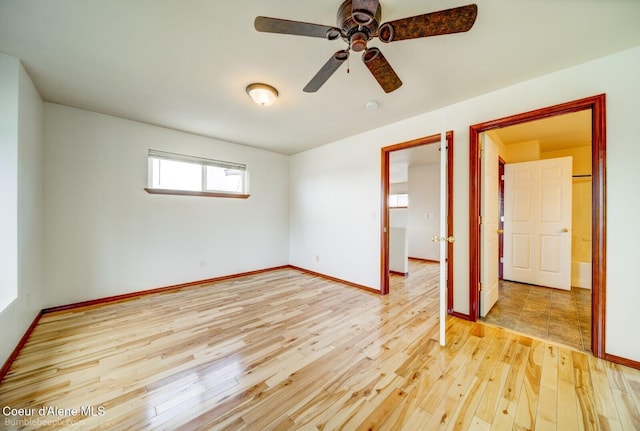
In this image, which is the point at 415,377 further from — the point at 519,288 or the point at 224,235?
the point at 224,235

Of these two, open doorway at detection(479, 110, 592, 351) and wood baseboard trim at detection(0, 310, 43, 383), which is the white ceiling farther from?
wood baseboard trim at detection(0, 310, 43, 383)

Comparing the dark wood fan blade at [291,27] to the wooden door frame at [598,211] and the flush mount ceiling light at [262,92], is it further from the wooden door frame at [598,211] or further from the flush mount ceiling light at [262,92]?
the wooden door frame at [598,211]

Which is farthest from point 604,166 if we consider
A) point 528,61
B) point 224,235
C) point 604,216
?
point 224,235

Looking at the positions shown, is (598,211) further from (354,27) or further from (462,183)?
(354,27)

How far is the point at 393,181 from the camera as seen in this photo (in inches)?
283

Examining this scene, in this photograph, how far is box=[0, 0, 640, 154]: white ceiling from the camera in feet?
4.81

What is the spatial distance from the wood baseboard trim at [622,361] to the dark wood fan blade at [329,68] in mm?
3037

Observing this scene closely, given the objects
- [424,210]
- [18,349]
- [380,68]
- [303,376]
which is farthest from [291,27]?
[424,210]

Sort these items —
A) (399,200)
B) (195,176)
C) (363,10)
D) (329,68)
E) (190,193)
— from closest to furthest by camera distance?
(363,10) → (329,68) → (190,193) → (195,176) → (399,200)

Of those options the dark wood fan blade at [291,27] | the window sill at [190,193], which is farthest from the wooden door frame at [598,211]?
the window sill at [190,193]

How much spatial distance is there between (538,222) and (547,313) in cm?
171

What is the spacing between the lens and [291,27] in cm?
129

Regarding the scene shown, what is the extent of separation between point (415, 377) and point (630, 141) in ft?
8.00

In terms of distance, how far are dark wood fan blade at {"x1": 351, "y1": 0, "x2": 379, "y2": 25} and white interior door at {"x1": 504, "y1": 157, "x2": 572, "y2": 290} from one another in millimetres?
4080
